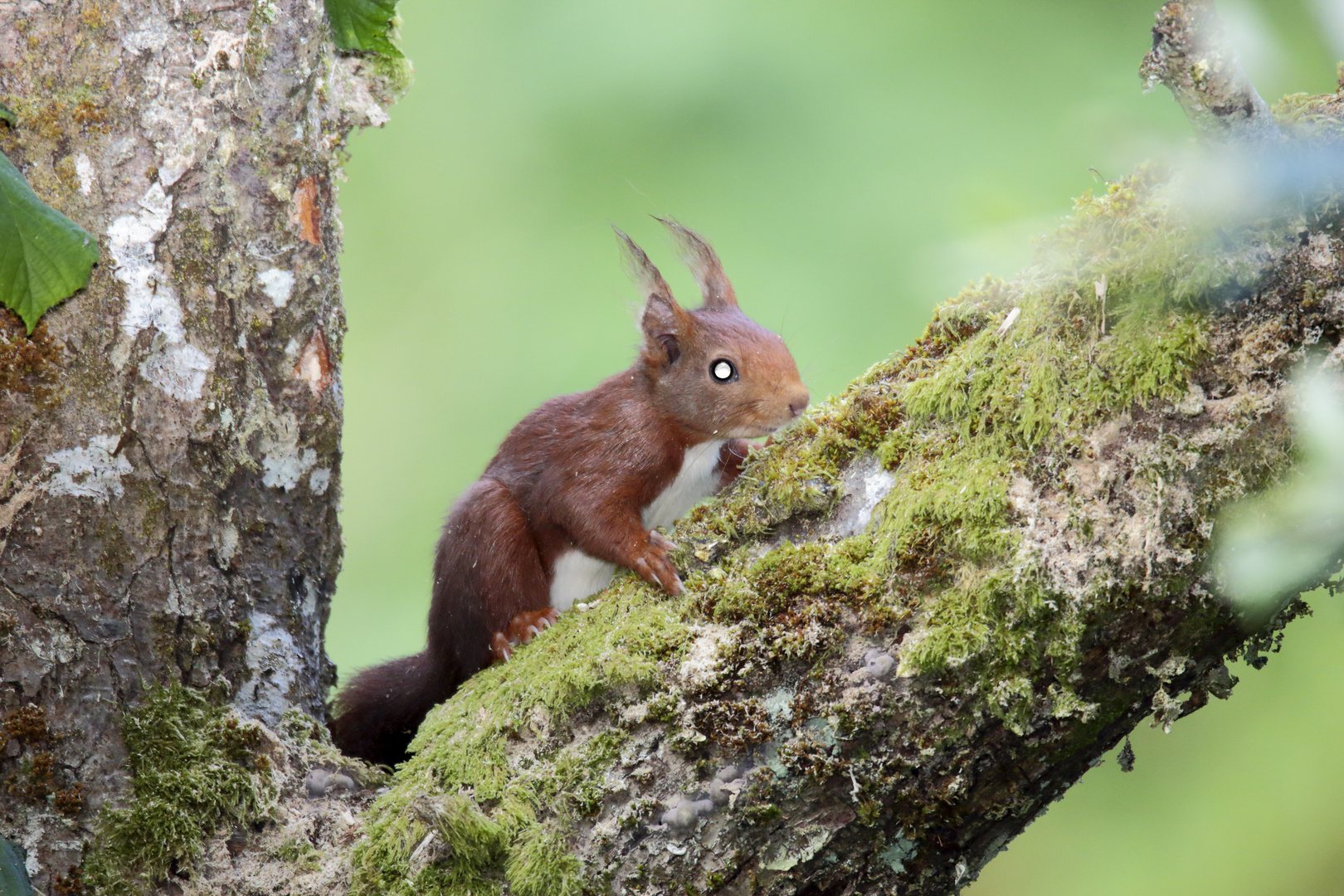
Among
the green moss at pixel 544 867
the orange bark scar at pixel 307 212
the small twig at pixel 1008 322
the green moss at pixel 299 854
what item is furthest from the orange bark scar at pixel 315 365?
the small twig at pixel 1008 322

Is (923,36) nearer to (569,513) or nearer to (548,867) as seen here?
(569,513)

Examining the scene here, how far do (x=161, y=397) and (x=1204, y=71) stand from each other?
6.48 ft

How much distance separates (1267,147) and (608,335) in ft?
13.5

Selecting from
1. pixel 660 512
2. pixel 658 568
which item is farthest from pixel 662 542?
pixel 660 512

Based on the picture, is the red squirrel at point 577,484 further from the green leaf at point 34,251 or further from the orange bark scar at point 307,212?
the green leaf at point 34,251

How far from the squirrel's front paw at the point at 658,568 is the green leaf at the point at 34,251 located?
Result: 1.23 metres

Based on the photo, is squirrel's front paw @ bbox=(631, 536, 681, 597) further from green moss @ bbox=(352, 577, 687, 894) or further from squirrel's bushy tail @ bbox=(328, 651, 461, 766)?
squirrel's bushy tail @ bbox=(328, 651, 461, 766)

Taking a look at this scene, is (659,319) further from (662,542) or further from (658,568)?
(658,568)

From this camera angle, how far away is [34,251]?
1.81 metres

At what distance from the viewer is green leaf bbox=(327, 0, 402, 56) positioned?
253 centimetres

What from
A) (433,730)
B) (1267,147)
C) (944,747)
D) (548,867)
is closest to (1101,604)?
(944,747)

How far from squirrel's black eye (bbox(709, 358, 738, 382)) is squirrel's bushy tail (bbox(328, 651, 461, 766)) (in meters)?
1.14

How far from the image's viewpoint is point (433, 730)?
7.00 ft

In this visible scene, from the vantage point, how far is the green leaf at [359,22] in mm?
2525
